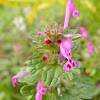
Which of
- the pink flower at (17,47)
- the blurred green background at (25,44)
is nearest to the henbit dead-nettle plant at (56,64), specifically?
the blurred green background at (25,44)

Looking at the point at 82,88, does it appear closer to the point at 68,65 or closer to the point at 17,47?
the point at 68,65

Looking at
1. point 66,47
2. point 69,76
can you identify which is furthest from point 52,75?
point 66,47

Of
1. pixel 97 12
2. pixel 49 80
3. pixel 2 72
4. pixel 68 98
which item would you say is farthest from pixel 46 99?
pixel 97 12

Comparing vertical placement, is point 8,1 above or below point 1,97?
above

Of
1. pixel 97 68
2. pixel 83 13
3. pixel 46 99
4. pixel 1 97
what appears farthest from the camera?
pixel 83 13

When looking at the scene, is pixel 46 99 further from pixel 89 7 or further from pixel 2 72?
pixel 89 7

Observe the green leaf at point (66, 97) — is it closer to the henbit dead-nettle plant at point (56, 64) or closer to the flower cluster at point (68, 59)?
the henbit dead-nettle plant at point (56, 64)
